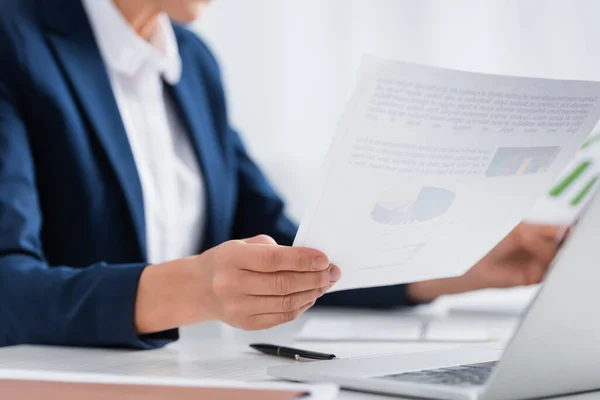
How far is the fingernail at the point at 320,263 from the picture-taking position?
70cm

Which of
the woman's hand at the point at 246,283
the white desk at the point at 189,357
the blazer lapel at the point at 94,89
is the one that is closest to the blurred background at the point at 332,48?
the blazer lapel at the point at 94,89

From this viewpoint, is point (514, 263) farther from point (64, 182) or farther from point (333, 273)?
point (64, 182)

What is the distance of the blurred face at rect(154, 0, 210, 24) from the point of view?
4.45 feet

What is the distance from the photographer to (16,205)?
39.9 inches

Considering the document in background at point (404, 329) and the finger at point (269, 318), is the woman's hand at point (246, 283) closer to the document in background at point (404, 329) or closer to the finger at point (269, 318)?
the finger at point (269, 318)

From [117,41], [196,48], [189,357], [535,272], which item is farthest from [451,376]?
[196,48]

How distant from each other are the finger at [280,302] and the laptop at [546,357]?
9 cm

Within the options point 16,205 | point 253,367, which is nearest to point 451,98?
point 253,367

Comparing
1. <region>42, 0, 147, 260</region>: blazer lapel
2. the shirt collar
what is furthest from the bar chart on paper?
the shirt collar

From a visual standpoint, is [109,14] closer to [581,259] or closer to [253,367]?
[253,367]

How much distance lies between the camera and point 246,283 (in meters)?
0.73

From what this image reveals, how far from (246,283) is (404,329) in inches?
15.8

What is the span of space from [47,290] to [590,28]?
1767 millimetres

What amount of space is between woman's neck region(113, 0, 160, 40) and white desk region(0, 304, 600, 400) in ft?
2.09
